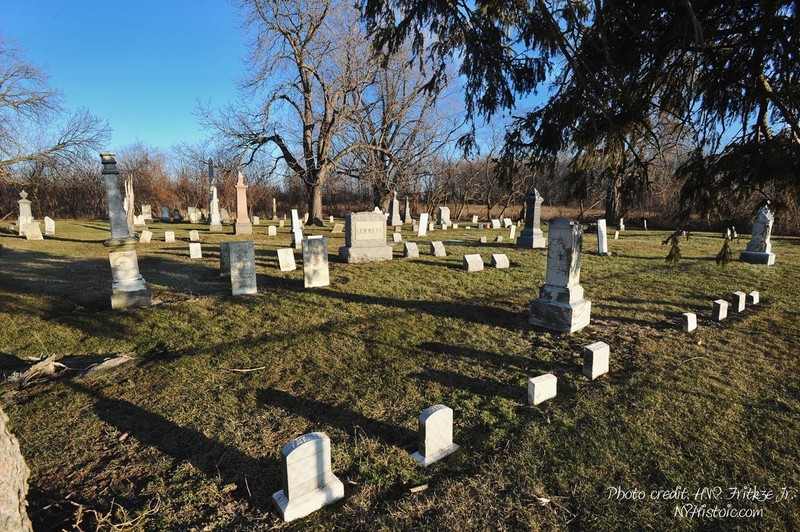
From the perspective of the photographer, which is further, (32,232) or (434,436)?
(32,232)

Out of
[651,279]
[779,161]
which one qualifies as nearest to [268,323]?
[779,161]

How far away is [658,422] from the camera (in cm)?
306

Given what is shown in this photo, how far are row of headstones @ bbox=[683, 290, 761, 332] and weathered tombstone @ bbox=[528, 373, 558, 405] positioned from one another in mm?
3118

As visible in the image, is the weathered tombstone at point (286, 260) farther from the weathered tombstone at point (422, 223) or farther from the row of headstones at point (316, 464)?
the weathered tombstone at point (422, 223)

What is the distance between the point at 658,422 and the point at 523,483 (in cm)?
149

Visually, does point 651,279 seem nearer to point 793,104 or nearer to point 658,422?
point 793,104

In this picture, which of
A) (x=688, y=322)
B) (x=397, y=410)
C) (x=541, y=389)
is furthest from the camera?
(x=688, y=322)

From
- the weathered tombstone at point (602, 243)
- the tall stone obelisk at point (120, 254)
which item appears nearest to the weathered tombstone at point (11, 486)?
the tall stone obelisk at point (120, 254)

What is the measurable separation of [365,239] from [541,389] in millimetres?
7651

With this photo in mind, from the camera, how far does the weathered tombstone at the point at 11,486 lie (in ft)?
5.17

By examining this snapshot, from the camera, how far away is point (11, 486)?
161 cm

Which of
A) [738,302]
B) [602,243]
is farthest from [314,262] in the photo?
[602,243]

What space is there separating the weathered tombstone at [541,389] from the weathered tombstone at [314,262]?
4909 mm

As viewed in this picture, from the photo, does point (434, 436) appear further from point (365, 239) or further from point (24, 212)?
point (24, 212)
